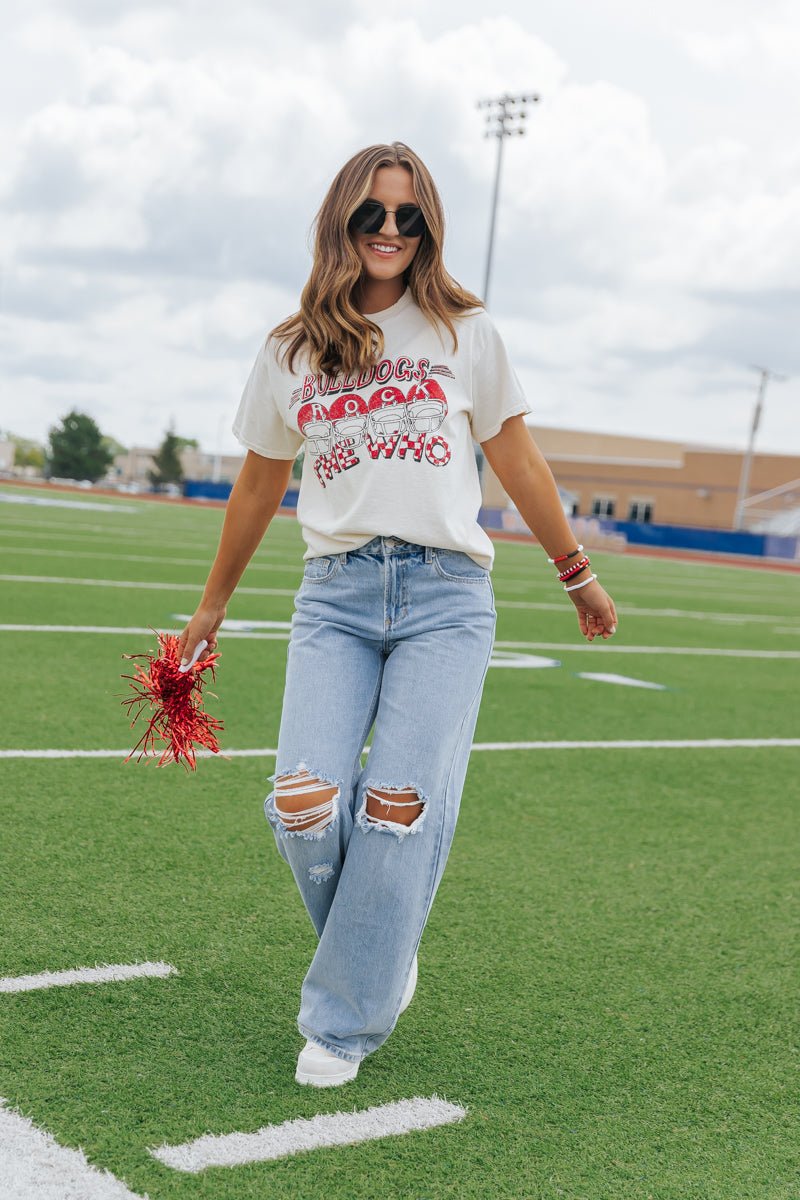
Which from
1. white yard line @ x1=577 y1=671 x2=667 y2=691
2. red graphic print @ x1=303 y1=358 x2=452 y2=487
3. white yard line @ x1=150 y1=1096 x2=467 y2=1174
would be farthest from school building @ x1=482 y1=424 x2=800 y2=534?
white yard line @ x1=150 y1=1096 x2=467 y2=1174

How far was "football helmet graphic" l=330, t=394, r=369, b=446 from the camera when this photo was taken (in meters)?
3.01

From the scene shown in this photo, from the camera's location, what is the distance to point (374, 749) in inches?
117

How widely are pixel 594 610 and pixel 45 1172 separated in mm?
1798

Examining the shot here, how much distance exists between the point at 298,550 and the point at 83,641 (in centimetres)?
1457

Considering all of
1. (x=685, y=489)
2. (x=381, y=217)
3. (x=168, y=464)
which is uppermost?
(x=685, y=489)

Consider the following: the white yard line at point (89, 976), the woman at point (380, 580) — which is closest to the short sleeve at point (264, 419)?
the woman at point (380, 580)

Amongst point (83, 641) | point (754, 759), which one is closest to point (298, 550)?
point (83, 641)

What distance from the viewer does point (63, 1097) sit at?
2.72 metres

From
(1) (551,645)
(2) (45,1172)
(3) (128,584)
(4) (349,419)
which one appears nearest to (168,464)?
(3) (128,584)

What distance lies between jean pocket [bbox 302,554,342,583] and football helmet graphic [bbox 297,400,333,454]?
252 millimetres

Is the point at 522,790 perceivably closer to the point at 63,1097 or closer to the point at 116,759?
the point at 116,759

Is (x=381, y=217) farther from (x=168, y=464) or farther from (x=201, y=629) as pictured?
(x=168, y=464)

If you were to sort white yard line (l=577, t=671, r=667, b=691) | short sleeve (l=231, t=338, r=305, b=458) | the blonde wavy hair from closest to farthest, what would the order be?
the blonde wavy hair, short sleeve (l=231, t=338, r=305, b=458), white yard line (l=577, t=671, r=667, b=691)

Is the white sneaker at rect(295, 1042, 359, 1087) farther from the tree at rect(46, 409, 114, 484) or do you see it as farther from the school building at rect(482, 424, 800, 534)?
the tree at rect(46, 409, 114, 484)
